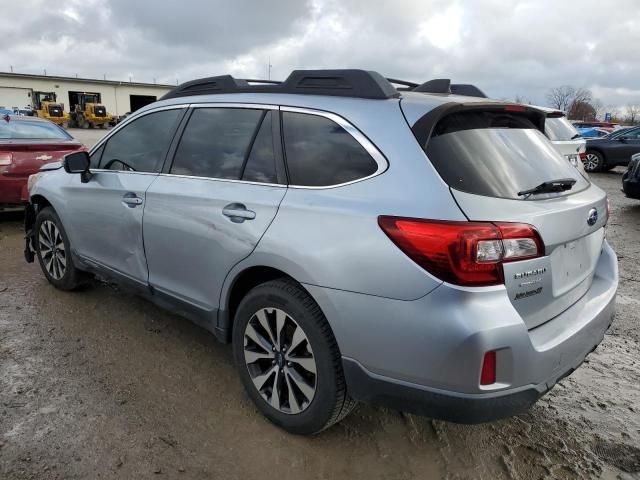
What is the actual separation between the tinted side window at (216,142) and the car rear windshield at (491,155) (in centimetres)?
112

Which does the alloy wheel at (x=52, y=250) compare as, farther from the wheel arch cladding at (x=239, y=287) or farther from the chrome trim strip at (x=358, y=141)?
the chrome trim strip at (x=358, y=141)

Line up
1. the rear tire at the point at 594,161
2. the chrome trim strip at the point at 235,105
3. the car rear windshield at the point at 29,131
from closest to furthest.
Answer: the chrome trim strip at the point at 235,105, the car rear windshield at the point at 29,131, the rear tire at the point at 594,161

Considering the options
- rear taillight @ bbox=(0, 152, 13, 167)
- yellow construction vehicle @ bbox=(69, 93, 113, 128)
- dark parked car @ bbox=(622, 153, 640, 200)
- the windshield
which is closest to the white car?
the windshield

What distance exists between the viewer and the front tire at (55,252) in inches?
178

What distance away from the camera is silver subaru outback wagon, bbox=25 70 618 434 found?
82.5 inches

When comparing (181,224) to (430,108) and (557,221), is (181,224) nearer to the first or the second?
(430,108)

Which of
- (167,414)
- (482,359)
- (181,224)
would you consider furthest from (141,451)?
(482,359)

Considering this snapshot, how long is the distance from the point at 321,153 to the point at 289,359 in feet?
3.44

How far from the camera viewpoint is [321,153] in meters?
2.60

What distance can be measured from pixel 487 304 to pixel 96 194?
3075mm

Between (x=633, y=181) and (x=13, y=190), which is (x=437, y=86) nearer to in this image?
(x=13, y=190)

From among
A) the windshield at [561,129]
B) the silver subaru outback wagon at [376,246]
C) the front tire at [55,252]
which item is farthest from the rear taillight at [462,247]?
the windshield at [561,129]

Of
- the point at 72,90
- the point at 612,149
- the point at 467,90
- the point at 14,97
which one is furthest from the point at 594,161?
the point at 72,90

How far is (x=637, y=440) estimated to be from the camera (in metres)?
2.80
